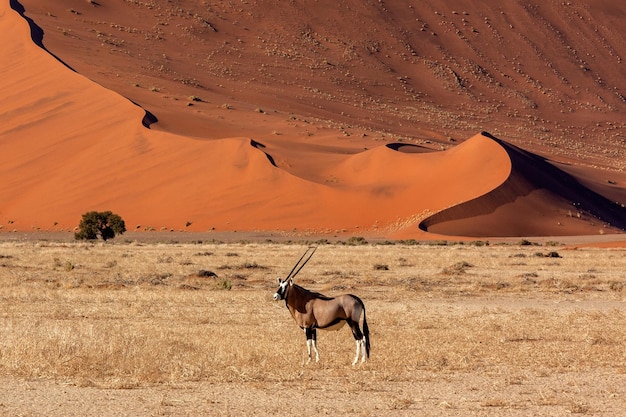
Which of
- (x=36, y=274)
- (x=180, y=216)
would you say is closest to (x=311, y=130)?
(x=180, y=216)

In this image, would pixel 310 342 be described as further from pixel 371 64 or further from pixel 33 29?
pixel 371 64

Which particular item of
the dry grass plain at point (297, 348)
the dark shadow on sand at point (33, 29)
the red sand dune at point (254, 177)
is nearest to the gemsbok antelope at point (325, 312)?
the dry grass plain at point (297, 348)

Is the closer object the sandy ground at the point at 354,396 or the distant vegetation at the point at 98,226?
the sandy ground at the point at 354,396

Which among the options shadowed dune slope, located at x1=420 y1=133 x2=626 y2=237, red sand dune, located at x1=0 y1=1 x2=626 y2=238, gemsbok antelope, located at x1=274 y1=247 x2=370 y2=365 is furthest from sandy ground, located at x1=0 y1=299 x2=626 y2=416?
shadowed dune slope, located at x1=420 y1=133 x2=626 y2=237

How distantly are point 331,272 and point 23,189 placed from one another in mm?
39366

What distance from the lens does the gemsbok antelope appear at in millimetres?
11062

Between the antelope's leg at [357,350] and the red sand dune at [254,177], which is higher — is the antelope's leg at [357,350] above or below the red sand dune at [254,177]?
below

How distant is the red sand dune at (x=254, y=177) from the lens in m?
56.2

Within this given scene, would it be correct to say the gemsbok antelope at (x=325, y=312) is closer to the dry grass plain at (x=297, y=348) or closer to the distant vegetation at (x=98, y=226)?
the dry grass plain at (x=297, y=348)

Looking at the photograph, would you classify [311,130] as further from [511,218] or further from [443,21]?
[443,21]

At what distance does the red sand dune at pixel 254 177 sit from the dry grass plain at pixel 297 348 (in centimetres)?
3052

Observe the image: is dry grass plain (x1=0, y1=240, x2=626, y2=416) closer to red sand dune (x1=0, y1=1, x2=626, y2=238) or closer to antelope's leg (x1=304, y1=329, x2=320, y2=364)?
antelope's leg (x1=304, y1=329, x2=320, y2=364)

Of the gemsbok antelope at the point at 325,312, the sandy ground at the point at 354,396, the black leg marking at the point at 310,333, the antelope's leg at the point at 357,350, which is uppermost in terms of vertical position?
the gemsbok antelope at the point at 325,312

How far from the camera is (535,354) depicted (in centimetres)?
1223
